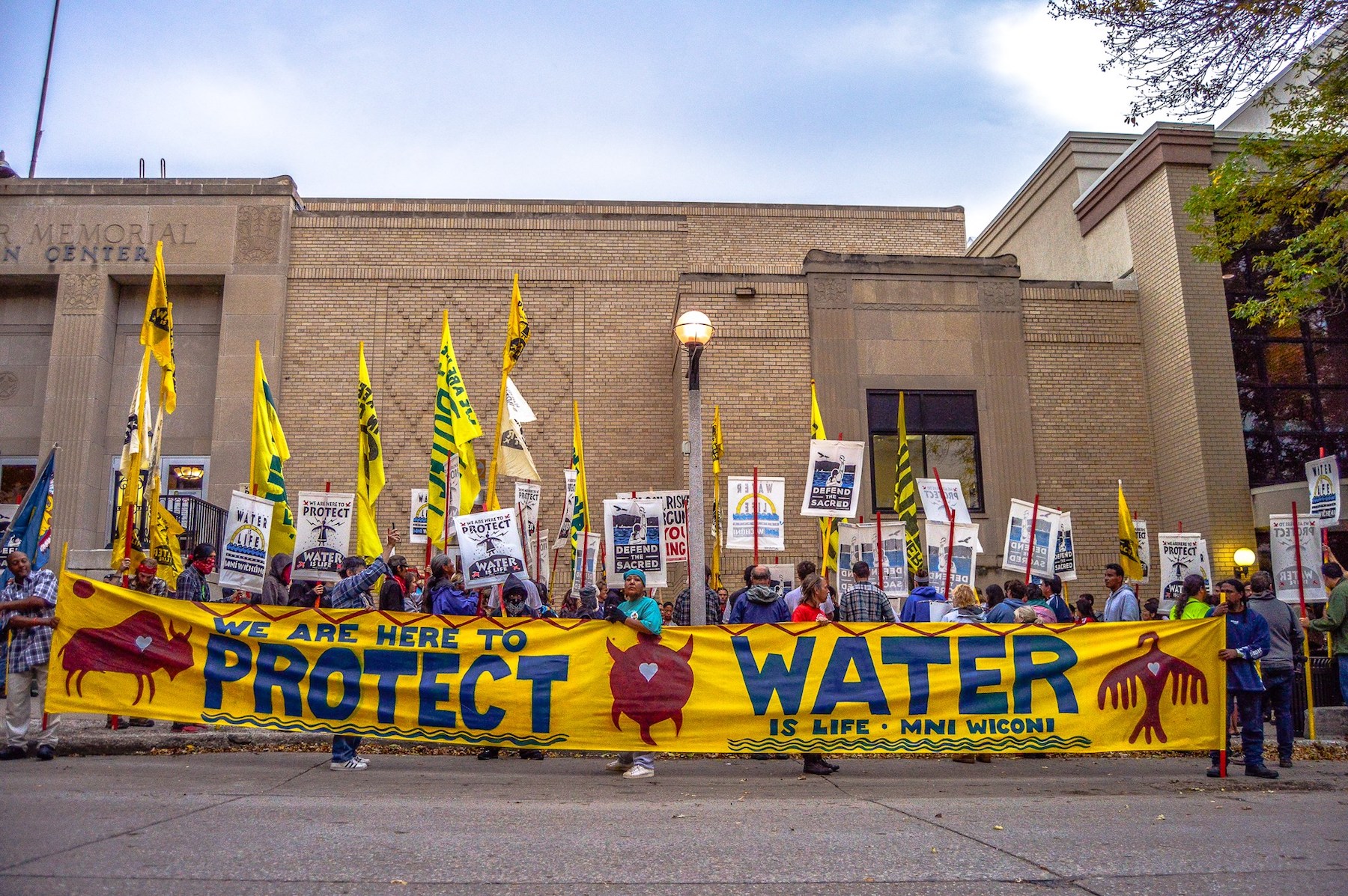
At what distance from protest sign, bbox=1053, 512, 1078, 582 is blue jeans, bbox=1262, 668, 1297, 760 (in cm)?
552

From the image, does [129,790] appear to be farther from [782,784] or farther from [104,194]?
[104,194]

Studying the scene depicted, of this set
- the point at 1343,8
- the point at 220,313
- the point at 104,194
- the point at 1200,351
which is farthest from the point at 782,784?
the point at 104,194

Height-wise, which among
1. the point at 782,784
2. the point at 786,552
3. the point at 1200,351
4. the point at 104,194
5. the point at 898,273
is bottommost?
the point at 782,784

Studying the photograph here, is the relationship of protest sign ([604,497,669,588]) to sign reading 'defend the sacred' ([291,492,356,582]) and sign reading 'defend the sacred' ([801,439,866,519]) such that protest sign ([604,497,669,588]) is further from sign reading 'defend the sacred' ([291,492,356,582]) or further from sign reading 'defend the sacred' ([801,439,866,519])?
sign reading 'defend the sacred' ([291,492,356,582])

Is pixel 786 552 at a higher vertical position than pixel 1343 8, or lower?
lower

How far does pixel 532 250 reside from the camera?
21938mm

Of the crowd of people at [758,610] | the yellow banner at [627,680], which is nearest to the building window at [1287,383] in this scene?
the crowd of people at [758,610]

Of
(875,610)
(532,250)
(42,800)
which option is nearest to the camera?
(42,800)

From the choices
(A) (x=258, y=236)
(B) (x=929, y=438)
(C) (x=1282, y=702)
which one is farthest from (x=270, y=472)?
(B) (x=929, y=438)

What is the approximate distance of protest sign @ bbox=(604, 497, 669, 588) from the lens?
13977 millimetres

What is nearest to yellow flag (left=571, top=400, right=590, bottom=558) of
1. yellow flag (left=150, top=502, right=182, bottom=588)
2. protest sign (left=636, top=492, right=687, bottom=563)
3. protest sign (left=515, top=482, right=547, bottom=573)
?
protest sign (left=515, top=482, right=547, bottom=573)

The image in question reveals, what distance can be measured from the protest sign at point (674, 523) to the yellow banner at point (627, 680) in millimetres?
5208

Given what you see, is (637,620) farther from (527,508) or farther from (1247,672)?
(527,508)

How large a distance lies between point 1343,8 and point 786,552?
11.2m
